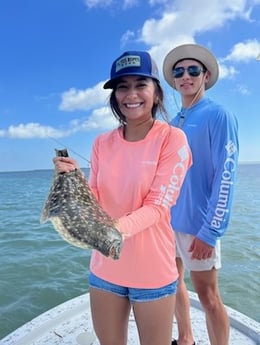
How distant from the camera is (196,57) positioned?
286 cm

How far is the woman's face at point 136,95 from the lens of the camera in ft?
6.70

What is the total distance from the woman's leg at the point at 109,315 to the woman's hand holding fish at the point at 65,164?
0.76 metres

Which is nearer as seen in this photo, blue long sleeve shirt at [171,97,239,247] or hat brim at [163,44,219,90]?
blue long sleeve shirt at [171,97,239,247]

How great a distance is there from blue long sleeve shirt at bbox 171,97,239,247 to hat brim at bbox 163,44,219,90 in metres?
0.31

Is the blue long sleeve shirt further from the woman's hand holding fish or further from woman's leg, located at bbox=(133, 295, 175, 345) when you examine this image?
the woman's hand holding fish

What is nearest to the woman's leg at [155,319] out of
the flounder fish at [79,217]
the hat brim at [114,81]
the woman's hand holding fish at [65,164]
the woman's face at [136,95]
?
the flounder fish at [79,217]

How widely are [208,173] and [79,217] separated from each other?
1.32 m

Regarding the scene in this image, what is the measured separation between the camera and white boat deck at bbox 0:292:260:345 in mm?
3230

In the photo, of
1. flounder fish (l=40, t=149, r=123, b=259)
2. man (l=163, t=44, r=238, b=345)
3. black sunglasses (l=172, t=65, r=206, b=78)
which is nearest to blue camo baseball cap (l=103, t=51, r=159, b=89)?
flounder fish (l=40, t=149, r=123, b=259)

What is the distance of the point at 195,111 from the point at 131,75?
89 cm

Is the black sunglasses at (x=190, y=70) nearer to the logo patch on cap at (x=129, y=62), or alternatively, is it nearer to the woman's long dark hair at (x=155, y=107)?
the woman's long dark hair at (x=155, y=107)

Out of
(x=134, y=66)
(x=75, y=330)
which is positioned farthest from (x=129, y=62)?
(x=75, y=330)

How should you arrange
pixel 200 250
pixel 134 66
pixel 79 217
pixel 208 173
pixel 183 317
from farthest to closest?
pixel 183 317
pixel 208 173
pixel 200 250
pixel 134 66
pixel 79 217

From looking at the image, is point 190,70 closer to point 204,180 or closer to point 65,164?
point 204,180
